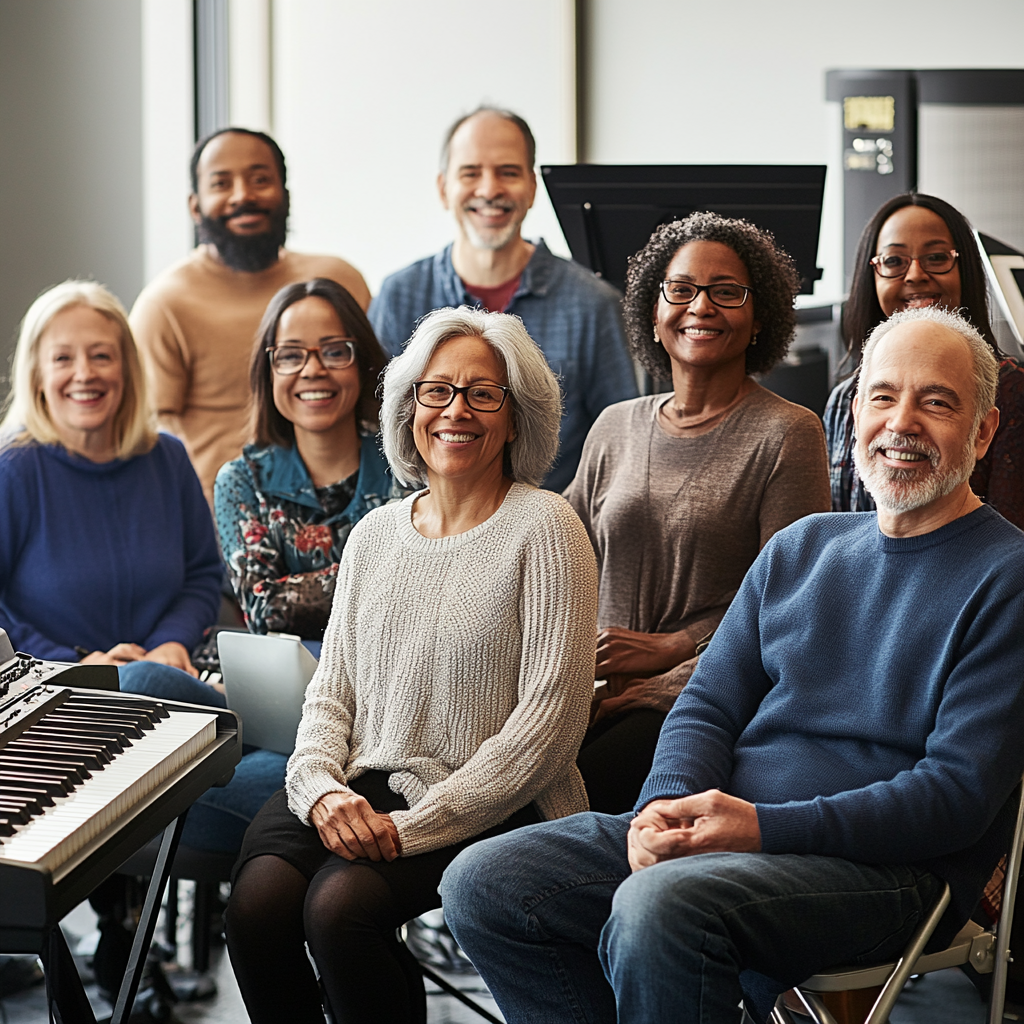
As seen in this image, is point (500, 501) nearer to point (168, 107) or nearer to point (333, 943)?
point (333, 943)

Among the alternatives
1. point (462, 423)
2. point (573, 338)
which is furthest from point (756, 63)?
point (462, 423)

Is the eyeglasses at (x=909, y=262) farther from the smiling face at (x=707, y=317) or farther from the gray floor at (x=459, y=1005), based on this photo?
the gray floor at (x=459, y=1005)

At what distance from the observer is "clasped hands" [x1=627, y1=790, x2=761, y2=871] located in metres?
1.56

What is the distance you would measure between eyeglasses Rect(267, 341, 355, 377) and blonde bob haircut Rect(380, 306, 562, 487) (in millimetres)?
455

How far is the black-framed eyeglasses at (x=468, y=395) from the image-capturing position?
6.53 ft

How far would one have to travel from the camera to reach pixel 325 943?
168 cm

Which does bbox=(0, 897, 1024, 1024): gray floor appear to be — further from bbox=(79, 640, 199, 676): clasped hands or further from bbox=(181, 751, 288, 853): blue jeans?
bbox=(79, 640, 199, 676): clasped hands

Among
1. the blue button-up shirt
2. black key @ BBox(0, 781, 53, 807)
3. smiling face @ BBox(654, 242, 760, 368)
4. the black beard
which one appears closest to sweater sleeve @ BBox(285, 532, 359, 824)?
black key @ BBox(0, 781, 53, 807)

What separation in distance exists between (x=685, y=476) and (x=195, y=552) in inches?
45.2

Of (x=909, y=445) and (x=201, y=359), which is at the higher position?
(x=201, y=359)

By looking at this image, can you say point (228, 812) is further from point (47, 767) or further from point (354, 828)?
point (47, 767)

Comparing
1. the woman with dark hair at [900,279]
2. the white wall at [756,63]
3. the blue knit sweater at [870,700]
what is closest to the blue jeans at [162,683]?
the blue knit sweater at [870,700]

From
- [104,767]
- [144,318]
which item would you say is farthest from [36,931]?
[144,318]

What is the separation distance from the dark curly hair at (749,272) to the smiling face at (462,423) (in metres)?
0.48
